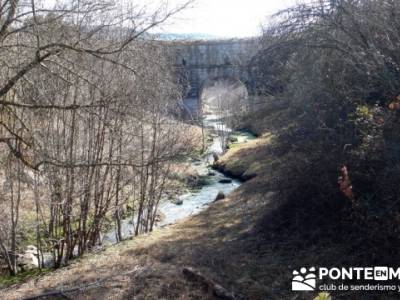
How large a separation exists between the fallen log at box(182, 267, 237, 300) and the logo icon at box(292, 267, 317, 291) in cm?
89

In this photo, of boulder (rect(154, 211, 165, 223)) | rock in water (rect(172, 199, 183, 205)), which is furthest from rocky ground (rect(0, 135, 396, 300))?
rock in water (rect(172, 199, 183, 205))

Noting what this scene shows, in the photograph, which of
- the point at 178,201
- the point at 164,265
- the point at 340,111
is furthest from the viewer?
the point at 178,201

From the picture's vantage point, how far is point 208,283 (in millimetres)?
6797

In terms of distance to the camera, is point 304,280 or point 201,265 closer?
point 304,280

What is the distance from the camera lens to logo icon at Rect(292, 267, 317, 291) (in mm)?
6416

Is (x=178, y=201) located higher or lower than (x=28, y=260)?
lower

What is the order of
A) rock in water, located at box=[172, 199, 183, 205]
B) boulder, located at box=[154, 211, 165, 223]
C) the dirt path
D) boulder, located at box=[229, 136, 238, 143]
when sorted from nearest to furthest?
the dirt path, boulder, located at box=[154, 211, 165, 223], rock in water, located at box=[172, 199, 183, 205], boulder, located at box=[229, 136, 238, 143]

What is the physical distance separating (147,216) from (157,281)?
19.4 ft

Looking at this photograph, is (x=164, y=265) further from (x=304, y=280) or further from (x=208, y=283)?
(x=304, y=280)

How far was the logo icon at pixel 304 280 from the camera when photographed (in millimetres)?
6416

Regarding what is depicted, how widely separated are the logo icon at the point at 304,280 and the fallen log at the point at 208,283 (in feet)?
2.91

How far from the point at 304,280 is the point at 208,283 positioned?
137 cm

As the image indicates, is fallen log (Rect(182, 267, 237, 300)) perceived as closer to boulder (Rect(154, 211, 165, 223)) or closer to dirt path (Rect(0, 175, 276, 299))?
dirt path (Rect(0, 175, 276, 299))

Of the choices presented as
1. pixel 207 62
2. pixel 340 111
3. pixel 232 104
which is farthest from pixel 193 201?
pixel 207 62
